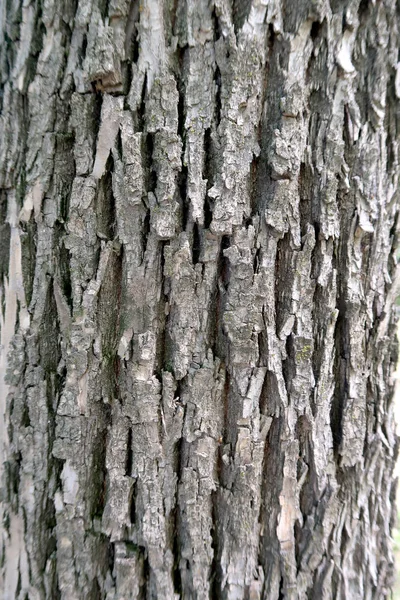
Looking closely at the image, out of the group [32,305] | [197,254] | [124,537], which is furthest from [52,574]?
[197,254]

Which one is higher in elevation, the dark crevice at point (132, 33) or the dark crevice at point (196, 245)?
the dark crevice at point (132, 33)

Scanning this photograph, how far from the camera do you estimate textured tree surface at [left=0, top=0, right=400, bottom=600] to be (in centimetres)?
85

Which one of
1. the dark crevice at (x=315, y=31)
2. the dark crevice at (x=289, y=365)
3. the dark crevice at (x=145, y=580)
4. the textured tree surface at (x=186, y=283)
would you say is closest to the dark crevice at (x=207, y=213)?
the textured tree surface at (x=186, y=283)

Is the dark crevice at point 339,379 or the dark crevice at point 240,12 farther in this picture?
the dark crevice at point 339,379

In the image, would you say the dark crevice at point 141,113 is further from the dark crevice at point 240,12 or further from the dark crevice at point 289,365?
the dark crevice at point 289,365

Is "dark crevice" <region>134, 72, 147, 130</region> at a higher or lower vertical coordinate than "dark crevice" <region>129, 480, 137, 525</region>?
higher

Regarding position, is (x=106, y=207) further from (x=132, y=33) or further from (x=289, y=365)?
(x=289, y=365)

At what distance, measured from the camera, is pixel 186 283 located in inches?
34.1

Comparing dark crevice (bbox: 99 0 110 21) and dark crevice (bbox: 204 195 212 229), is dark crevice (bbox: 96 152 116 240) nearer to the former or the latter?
dark crevice (bbox: 204 195 212 229)

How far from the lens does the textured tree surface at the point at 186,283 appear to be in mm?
854

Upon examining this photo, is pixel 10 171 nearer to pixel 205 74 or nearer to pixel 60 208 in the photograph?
pixel 60 208

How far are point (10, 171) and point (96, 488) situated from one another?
74 cm

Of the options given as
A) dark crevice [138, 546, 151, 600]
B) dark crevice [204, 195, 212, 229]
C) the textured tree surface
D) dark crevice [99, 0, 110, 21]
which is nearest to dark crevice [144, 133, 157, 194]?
the textured tree surface

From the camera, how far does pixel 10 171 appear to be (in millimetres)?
927
